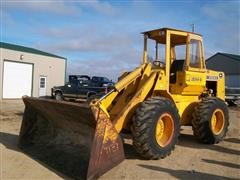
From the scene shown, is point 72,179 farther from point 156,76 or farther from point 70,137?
point 156,76

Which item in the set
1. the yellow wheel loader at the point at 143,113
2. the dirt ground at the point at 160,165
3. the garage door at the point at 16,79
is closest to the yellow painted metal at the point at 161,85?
the yellow wheel loader at the point at 143,113

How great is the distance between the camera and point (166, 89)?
8.26 metres

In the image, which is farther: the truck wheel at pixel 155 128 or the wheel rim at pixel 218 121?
the wheel rim at pixel 218 121

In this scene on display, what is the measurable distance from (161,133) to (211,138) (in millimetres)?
1970

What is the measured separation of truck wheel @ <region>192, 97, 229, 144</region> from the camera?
868 cm

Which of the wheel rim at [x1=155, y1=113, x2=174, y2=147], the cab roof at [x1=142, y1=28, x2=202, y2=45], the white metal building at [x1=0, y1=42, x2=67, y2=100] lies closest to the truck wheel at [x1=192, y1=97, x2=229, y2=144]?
the wheel rim at [x1=155, y1=113, x2=174, y2=147]

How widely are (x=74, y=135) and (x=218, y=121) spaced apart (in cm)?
413

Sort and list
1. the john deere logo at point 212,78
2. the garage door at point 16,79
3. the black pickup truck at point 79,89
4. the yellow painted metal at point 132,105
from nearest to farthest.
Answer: the yellow painted metal at point 132,105 → the john deere logo at point 212,78 → the black pickup truck at point 79,89 → the garage door at point 16,79

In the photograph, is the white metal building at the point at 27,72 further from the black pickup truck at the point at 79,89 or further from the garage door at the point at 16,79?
the black pickup truck at the point at 79,89

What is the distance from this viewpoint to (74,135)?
7316 millimetres

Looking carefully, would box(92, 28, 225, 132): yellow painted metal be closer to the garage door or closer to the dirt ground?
the dirt ground

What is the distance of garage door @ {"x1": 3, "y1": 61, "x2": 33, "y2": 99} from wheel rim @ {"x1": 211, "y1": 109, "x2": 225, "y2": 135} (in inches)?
746

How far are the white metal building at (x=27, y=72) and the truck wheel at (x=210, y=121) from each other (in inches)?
737

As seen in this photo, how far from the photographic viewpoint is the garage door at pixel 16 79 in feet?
83.5
